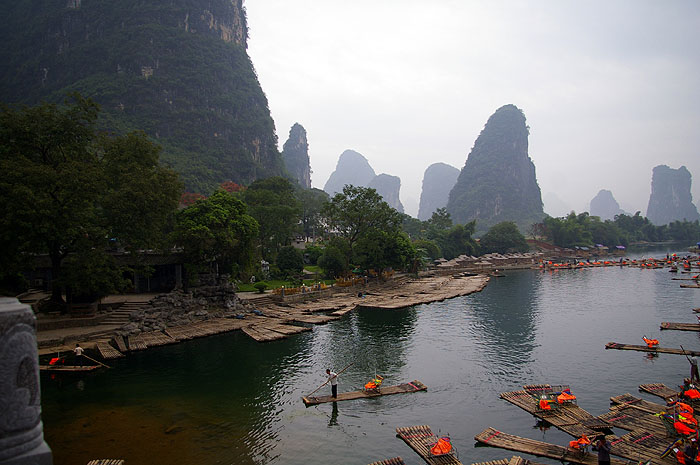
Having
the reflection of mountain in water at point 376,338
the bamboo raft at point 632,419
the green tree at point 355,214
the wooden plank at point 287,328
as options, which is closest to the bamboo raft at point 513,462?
the bamboo raft at point 632,419

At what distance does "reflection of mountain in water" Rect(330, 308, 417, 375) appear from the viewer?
24.5 m

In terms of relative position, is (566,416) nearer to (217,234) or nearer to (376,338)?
(376,338)

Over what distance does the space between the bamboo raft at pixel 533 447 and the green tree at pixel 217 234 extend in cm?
2529

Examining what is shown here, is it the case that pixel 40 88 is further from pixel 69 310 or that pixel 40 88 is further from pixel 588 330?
pixel 588 330

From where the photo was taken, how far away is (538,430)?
1599 centimetres

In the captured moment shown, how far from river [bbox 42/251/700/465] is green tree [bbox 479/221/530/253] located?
59.9 metres

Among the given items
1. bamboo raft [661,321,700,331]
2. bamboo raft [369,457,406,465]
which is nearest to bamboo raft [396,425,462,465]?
bamboo raft [369,457,406,465]

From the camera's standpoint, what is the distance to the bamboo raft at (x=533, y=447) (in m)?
13.5

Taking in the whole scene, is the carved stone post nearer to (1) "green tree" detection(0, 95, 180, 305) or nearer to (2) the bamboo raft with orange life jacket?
(2) the bamboo raft with orange life jacket

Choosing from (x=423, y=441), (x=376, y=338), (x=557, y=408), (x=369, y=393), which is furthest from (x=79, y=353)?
(x=557, y=408)

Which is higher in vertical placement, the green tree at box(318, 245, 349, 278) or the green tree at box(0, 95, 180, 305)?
the green tree at box(0, 95, 180, 305)

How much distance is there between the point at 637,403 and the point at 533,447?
21.8 feet

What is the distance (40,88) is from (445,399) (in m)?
126

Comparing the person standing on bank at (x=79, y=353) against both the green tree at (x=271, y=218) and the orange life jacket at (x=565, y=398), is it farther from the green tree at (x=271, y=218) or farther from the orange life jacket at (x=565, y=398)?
the green tree at (x=271, y=218)
